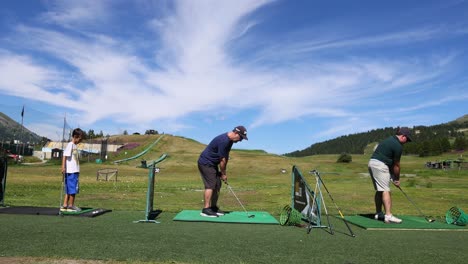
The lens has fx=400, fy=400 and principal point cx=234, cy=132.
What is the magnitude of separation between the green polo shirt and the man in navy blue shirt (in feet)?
9.88

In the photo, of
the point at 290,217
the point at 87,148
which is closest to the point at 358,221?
the point at 290,217

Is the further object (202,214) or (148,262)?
(202,214)

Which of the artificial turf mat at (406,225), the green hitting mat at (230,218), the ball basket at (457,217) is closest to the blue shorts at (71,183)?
the green hitting mat at (230,218)

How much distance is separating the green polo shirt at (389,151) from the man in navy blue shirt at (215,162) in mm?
3011

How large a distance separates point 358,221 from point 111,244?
17.3 ft

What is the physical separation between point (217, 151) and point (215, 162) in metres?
0.25

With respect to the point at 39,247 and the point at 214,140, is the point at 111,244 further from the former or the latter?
the point at 214,140

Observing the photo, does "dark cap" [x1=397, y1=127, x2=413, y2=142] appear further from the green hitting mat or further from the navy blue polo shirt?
the navy blue polo shirt

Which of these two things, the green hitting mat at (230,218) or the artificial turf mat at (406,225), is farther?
the green hitting mat at (230,218)

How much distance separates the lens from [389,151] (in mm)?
8758

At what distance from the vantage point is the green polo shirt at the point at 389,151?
28.5ft

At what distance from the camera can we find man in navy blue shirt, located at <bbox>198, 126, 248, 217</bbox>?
8755 mm

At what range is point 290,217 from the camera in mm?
7660

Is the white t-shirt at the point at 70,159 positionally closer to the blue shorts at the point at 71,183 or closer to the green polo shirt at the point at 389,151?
the blue shorts at the point at 71,183
